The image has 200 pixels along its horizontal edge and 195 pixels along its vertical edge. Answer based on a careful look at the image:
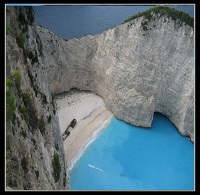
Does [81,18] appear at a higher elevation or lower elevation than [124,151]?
higher

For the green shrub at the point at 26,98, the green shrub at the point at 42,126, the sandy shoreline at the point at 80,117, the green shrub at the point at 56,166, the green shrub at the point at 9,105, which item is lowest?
the sandy shoreline at the point at 80,117

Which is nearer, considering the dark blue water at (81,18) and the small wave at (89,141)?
the small wave at (89,141)

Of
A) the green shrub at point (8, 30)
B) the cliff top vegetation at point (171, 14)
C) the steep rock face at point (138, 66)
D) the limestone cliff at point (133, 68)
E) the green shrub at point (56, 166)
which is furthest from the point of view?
the steep rock face at point (138, 66)

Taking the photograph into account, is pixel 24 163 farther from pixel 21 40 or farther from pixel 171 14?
pixel 171 14

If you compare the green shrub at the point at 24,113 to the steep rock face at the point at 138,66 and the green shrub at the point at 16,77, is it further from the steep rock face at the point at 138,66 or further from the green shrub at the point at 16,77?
the steep rock face at the point at 138,66

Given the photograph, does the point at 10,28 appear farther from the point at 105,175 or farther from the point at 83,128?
the point at 83,128

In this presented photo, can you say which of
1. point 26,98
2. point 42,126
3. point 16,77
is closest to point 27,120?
point 26,98

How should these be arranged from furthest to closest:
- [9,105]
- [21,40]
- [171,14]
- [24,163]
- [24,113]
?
[171,14] → [21,40] → [24,113] → [24,163] → [9,105]

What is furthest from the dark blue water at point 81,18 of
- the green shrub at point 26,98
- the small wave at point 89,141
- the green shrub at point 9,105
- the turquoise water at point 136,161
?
the green shrub at point 9,105
